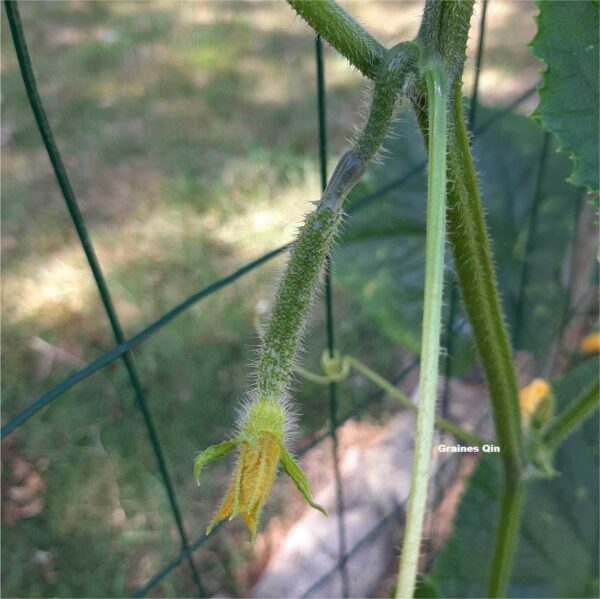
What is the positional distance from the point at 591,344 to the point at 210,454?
1.68m

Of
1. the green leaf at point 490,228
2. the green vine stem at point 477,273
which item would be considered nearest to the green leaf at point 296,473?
the green vine stem at point 477,273

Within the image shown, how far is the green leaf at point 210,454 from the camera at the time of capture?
20.3 inches

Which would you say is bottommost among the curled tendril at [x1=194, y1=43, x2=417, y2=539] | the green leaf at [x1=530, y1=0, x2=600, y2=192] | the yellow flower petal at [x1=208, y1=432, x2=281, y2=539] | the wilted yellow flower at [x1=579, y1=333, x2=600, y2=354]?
the yellow flower petal at [x1=208, y1=432, x2=281, y2=539]

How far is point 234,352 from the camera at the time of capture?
230cm

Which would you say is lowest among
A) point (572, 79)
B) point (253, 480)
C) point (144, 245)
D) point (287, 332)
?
point (253, 480)

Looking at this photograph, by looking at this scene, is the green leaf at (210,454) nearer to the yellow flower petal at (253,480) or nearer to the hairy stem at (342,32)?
the yellow flower petal at (253,480)

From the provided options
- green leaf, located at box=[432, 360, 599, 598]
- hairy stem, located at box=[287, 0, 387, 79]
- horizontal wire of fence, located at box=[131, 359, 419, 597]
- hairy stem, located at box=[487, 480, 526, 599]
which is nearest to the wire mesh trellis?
horizontal wire of fence, located at box=[131, 359, 419, 597]

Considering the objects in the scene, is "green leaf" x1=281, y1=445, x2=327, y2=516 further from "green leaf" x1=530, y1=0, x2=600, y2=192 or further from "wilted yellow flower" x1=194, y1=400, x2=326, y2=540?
"green leaf" x1=530, y1=0, x2=600, y2=192

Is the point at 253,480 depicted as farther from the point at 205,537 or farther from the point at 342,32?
the point at 205,537

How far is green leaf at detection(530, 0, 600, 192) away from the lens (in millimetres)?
733

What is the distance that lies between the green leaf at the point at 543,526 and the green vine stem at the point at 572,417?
0.34 metres

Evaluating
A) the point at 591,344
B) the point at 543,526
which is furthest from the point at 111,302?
the point at 591,344

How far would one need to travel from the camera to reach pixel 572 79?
75 centimetres

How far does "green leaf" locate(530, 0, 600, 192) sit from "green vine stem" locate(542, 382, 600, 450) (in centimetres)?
30
